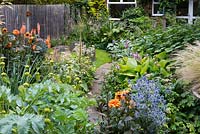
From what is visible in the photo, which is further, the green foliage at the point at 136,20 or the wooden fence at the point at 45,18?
the green foliage at the point at 136,20

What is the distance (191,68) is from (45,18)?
8.55 metres

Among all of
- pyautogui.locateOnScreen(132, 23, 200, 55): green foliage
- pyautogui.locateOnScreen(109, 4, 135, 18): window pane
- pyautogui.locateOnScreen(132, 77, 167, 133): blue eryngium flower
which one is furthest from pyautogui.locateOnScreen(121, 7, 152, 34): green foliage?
pyautogui.locateOnScreen(132, 77, 167, 133): blue eryngium flower

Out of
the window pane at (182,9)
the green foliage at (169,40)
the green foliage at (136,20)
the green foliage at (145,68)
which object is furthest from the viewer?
the window pane at (182,9)

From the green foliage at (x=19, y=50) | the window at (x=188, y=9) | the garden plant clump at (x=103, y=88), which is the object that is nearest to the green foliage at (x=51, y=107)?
the garden plant clump at (x=103, y=88)

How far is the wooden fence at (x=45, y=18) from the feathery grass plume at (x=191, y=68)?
287 inches

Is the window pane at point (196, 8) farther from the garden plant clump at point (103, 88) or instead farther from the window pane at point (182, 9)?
the garden plant clump at point (103, 88)

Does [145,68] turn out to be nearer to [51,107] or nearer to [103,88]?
[103,88]

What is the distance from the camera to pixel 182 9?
15141mm

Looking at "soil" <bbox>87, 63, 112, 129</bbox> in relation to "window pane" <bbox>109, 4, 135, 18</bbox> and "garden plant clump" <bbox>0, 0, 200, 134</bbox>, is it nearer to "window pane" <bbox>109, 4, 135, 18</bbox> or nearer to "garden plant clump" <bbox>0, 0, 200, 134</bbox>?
"garden plant clump" <bbox>0, 0, 200, 134</bbox>

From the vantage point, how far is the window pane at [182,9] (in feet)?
49.5

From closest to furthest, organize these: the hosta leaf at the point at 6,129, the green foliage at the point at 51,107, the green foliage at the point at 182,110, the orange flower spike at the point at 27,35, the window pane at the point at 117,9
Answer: the hosta leaf at the point at 6,129, the green foliage at the point at 51,107, the green foliage at the point at 182,110, the orange flower spike at the point at 27,35, the window pane at the point at 117,9

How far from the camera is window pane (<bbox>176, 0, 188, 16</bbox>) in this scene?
49.5ft

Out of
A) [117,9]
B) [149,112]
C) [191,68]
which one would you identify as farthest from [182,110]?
[117,9]

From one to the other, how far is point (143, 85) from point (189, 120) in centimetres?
125
